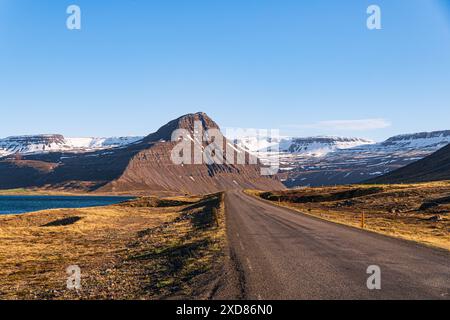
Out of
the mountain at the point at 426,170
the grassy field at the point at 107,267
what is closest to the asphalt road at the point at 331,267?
the grassy field at the point at 107,267

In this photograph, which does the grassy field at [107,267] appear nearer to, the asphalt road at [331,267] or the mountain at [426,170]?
the asphalt road at [331,267]

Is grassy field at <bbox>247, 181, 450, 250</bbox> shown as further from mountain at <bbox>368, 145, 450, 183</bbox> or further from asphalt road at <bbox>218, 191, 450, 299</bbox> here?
mountain at <bbox>368, 145, 450, 183</bbox>

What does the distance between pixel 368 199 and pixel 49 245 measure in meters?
49.8

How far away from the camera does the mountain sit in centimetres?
14275

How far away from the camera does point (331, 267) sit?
672 inches

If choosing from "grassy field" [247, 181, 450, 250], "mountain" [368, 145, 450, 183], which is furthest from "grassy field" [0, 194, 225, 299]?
"mountain" [368, 145, 450, 183]

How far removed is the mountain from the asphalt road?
124m

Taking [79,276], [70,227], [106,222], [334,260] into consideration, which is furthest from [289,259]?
[106,222]

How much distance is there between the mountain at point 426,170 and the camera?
14275cm

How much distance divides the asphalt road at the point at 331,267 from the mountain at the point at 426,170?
124 meters

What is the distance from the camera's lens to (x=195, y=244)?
26.0m

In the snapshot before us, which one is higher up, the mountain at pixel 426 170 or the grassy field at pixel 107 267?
the mountain at pixel 426 170

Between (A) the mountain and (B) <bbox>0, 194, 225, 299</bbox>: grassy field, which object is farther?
(A) the mountain
